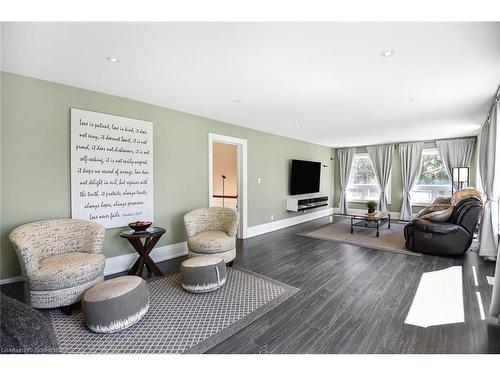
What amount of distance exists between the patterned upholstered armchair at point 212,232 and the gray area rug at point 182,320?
45cm

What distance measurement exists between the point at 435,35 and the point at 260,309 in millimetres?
2755

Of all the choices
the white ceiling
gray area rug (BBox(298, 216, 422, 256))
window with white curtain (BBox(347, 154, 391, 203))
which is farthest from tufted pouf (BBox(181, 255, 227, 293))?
window with white curtain (BBox(347, 154, 391, 203))

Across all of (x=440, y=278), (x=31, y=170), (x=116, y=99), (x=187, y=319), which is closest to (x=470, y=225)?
(x=440, y=278)

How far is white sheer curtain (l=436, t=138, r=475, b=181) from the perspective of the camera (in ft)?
20.0

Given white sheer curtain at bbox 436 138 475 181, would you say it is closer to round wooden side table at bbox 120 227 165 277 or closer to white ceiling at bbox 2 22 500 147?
white ceiling at bbox 2 22 500 147

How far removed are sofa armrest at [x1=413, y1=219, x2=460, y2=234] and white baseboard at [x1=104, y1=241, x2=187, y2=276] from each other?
4.01 m

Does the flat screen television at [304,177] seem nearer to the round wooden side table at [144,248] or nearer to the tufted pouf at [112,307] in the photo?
the round wooden side table at [144,248]

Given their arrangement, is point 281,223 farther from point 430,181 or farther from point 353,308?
point 430,181

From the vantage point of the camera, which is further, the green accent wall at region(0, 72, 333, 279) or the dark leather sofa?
the dark leather sofa

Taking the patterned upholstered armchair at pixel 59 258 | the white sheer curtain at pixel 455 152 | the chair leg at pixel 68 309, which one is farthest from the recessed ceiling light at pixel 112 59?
the white sheer curtain at pixel 455 152

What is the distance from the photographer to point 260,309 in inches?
89.1

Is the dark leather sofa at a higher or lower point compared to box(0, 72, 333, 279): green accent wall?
lower

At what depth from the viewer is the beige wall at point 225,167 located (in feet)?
23.7
